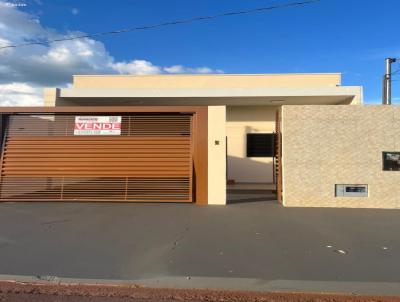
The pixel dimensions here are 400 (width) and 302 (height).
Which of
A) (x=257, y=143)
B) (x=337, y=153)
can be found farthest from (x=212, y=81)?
(x=337, y=153)

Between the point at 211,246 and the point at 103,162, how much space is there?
614 cm

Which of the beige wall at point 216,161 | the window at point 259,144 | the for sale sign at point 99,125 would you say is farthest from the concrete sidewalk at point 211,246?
the window at point 259,144

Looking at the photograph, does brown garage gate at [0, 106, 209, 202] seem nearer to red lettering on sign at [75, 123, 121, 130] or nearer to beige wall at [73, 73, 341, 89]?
red lettering on sign at [75, 123, 121, 130]

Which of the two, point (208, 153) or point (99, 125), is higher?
point (99, 125)

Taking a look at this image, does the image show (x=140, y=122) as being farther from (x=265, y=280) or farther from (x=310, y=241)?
(x=265, y=280)

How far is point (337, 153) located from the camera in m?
11.5

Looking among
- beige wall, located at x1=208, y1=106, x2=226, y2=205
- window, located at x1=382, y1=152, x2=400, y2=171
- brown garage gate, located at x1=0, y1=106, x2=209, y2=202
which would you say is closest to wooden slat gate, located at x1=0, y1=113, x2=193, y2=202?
brown garage gate, located at x1=0, y1=106, x2=209, y2=202

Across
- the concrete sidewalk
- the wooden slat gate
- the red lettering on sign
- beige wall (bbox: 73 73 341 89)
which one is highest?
beige wall (bbox: 73 73 341 89)

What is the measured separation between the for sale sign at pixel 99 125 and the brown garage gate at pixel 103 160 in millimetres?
30

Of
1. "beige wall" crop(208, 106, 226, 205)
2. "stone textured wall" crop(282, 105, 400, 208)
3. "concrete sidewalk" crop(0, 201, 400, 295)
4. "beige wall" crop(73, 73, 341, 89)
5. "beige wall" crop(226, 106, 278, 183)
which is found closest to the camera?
"concrete sidewalk" crop(0, 201, 400, 295)

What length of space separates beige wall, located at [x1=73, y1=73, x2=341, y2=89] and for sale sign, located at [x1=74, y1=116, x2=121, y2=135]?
23.7ft

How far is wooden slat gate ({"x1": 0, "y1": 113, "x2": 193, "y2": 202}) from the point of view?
1196cm

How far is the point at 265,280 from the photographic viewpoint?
17.5 feet

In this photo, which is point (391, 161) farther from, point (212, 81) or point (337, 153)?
point (212, 81)
